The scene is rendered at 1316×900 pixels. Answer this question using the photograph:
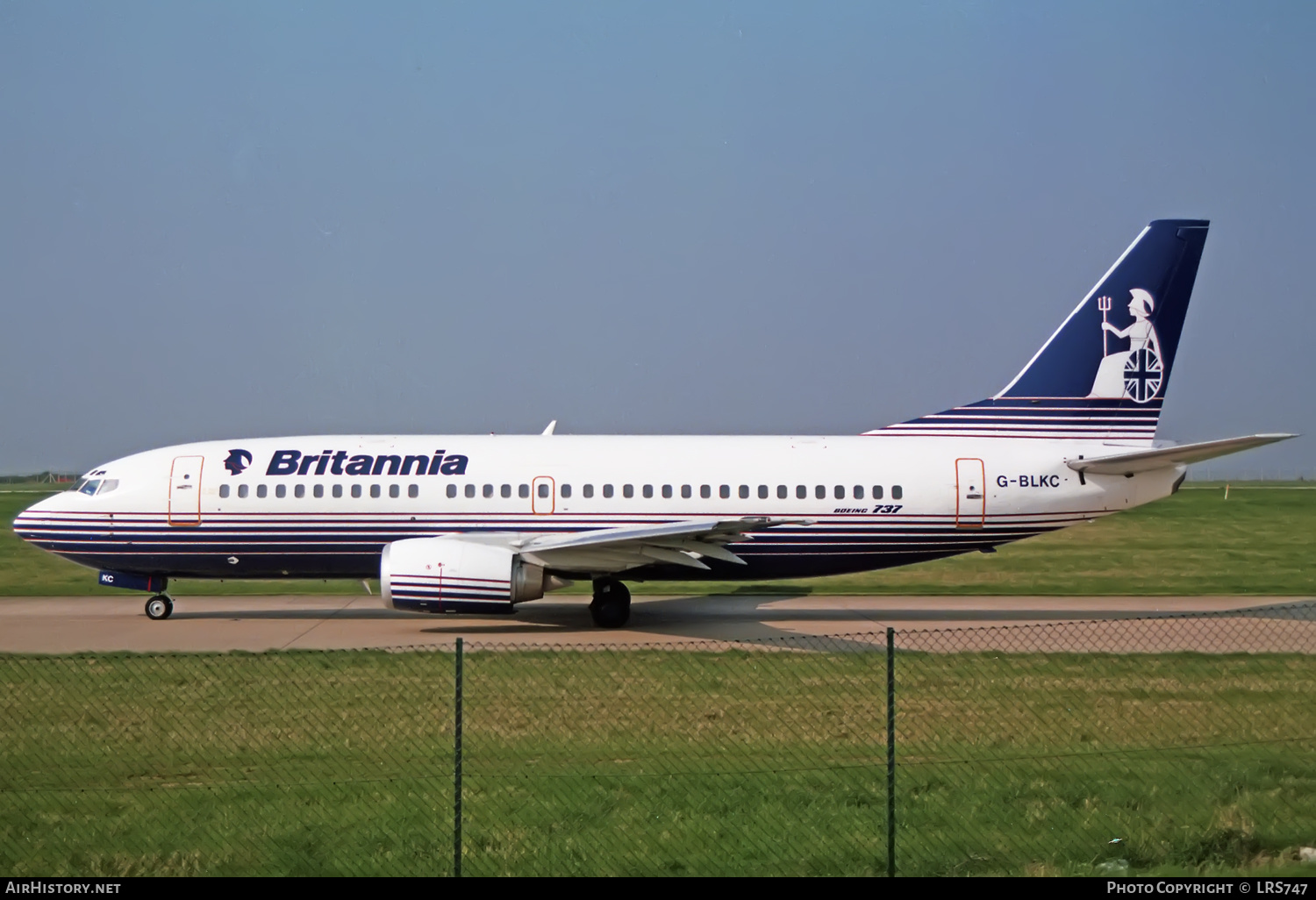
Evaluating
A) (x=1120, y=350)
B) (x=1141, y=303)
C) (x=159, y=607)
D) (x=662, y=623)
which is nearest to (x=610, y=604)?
(x=662, y=623)

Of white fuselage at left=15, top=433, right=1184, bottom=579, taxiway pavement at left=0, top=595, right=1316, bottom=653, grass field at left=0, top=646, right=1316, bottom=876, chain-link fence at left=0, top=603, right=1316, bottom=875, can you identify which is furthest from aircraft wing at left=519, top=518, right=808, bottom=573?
grass field at left=0, top=646, right=1316, bottom=876

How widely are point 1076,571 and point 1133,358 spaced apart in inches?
430

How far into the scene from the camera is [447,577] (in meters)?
19.4

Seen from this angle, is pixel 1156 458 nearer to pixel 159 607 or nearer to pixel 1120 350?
pixel 1120 350

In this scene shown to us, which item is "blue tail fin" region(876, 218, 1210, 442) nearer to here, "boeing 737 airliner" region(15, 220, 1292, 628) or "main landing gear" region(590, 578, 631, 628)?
"boeing 737 airliner" region(15, 220, 1292, 628)

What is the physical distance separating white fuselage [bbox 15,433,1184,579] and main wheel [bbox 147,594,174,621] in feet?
1.91

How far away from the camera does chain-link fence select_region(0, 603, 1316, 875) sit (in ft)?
28.0

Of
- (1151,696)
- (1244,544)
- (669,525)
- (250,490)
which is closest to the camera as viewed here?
(1151,696)

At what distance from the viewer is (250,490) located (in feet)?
71.1

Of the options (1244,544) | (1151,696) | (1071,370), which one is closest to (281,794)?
(1151,696)

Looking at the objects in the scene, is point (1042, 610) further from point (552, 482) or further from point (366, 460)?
point (366, 460)

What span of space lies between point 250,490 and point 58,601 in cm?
653

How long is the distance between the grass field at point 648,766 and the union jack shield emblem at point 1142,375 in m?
7.61

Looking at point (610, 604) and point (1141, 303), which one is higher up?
point (1141, 303)
